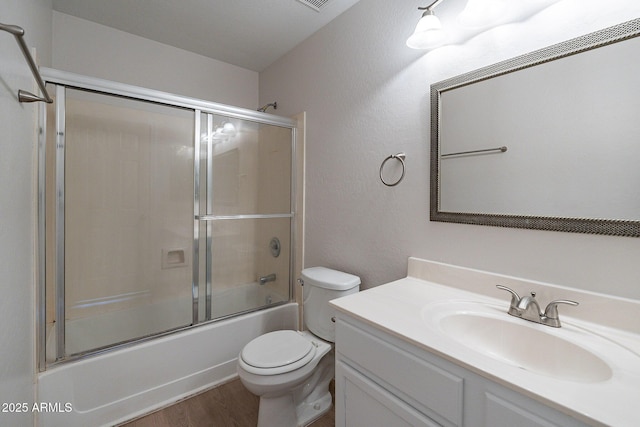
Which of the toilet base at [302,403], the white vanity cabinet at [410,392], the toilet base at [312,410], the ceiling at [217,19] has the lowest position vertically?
the toilet base at [312,410]

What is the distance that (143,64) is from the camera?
2.13 meters

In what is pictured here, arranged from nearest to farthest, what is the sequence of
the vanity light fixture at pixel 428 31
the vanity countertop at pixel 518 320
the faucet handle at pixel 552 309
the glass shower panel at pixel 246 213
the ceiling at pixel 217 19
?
1. the vanity countertop at pixel 518 320
2. the faucet handle at pixel 552 309
3. the vanity light fixture at pixel 428 31
4. the ceiling at pixel 217 19
5. the glass shower panel at pixel 246 213

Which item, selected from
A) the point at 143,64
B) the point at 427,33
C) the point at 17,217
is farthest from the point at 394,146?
the point at 143,64

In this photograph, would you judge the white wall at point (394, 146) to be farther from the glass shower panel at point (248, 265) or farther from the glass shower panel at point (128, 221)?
the glass shower panel at point (128, 221)

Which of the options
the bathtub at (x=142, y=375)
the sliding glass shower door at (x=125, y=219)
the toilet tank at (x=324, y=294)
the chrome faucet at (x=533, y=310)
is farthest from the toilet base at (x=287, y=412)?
the chrome faucet at (x=533, y=310)

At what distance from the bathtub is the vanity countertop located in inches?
47.6

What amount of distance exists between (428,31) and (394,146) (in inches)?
21.0

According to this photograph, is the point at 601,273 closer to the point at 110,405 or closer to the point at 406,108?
the point at 406,108

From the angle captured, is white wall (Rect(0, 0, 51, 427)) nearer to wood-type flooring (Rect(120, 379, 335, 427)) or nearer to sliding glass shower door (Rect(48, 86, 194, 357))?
sliding glass shower door (Rect(48, 86, 194, 357))

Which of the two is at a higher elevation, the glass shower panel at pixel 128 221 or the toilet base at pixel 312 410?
the glass shower panel at pixel 128 221

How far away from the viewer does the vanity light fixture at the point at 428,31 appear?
1155mm

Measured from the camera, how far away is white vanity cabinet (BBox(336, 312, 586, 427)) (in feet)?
2.09

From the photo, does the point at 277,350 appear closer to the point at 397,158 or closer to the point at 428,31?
the point at 397,158

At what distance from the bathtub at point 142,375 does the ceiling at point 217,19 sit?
2128 millimetres
